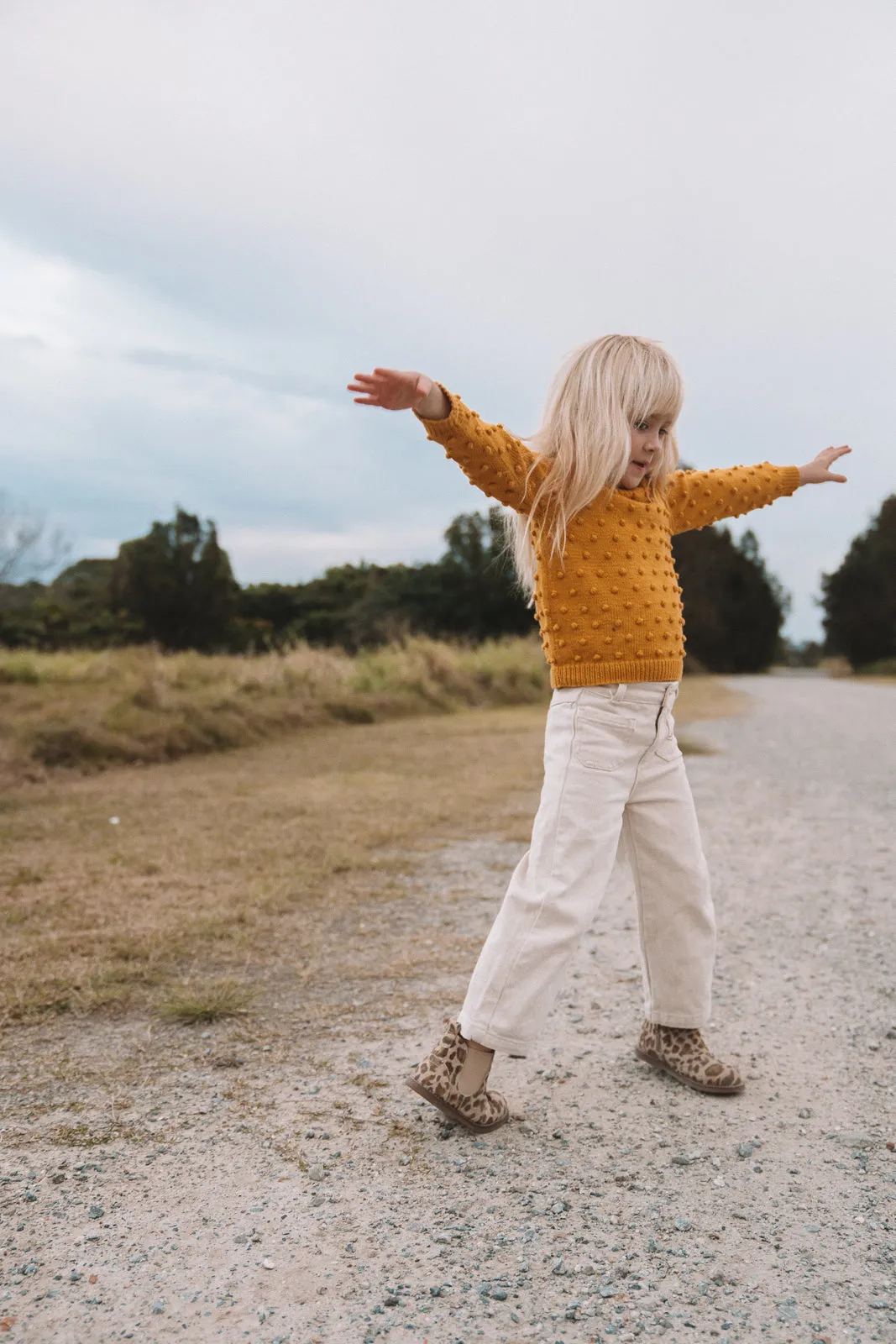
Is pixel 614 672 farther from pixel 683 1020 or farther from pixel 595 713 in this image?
pixel 683 1020

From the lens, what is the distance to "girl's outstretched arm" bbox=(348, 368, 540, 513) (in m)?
2.02

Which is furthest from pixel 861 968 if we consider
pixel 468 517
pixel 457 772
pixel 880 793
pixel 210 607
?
pixel 468 517

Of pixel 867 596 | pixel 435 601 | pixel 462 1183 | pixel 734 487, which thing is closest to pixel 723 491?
pixel 734 487

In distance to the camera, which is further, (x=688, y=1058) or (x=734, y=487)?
(x=734, y=487)

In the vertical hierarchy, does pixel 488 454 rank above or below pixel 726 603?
below

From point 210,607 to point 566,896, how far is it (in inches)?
766

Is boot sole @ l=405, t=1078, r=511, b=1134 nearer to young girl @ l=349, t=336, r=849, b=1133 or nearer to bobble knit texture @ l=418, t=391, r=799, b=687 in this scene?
young girl @ l=349, t=336, r=849, b=1133

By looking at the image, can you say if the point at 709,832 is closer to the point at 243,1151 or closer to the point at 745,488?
the point at 745,488

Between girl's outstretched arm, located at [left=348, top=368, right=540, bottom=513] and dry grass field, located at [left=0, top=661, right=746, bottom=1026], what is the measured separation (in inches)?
56.5

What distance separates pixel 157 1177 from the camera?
1849mm

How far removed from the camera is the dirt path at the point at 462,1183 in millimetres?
1484

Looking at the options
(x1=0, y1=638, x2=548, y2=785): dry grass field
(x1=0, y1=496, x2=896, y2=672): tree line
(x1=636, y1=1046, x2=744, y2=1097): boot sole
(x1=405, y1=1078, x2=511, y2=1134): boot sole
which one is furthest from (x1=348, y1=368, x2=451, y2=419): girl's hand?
(x1=0, y1=496, x2=896, y2=672): tree line

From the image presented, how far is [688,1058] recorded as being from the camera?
7.52 feet

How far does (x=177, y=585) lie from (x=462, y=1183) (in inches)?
762
